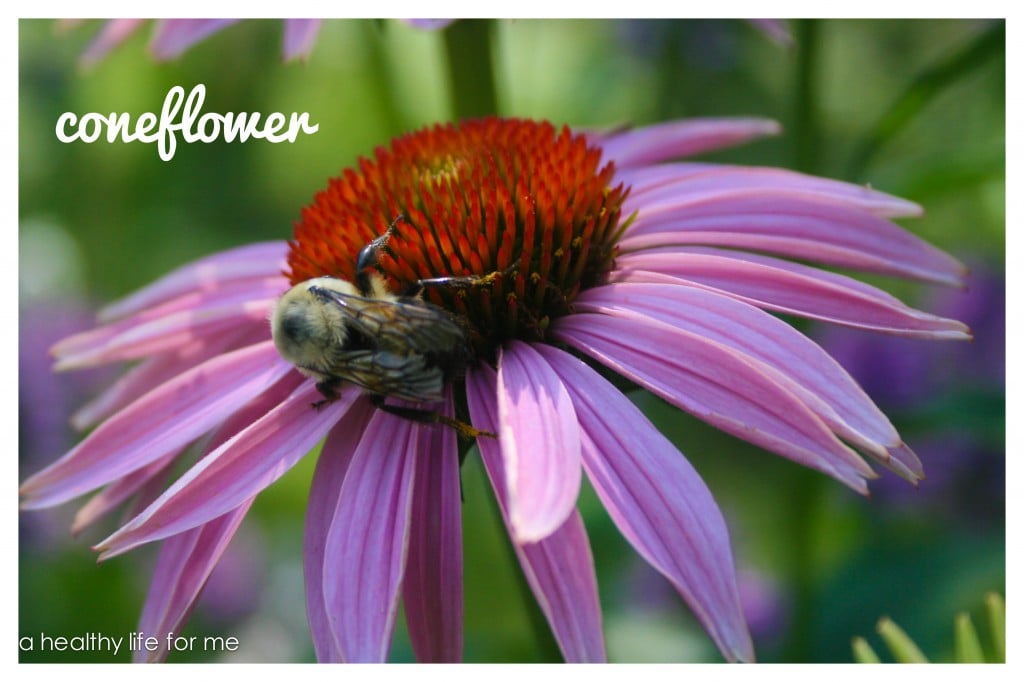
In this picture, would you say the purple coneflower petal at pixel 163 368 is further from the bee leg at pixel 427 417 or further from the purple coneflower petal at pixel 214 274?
the bee leg at pixel 427 417

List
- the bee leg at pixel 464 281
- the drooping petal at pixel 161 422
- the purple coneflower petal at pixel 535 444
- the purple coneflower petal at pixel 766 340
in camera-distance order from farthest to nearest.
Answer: the drooping petal at pixel 161 422, the bee leg at pixel 464 281, the purple coneflower petal at pixel 766 340, the purple coneflower petal at pixel 535 444

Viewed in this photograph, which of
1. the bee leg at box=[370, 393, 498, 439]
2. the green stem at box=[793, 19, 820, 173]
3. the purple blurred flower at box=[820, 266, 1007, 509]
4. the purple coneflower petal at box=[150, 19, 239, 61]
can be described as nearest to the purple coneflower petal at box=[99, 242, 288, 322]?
the purple coneflower petal at box=[150, 19, 239, 61]

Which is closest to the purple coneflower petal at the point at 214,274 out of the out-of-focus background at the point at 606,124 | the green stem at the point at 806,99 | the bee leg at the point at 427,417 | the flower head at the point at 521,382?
the flower head at the point at 521,382

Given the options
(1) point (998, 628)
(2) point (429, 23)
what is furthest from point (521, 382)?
(1) point (998, 628)

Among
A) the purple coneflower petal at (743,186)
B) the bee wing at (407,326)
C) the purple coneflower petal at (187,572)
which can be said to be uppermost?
the purple coneflower petal at (743,186)

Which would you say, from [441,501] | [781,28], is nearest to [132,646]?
[441,501]

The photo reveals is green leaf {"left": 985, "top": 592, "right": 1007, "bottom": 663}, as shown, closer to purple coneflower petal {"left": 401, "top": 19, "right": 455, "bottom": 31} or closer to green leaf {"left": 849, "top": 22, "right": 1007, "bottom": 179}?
green leaf {"left": 849, "top": 22, "right": 1007, "bottom": 179}

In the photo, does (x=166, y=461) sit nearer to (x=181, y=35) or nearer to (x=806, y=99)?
(x=181, y=35)
